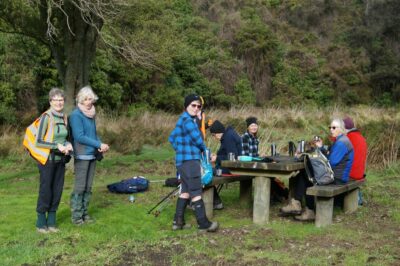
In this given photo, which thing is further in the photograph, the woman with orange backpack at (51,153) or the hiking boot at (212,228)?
the hiking boot at (212,228)

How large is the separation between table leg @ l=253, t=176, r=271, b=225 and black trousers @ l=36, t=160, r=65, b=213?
2526mm

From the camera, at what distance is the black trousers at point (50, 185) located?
568 centimetres

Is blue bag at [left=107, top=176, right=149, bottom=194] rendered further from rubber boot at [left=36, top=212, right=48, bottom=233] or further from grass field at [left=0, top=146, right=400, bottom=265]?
rubber boot at [left=36, top=212, right=48, bottom=233]

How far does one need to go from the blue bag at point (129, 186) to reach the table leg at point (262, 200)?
8.58 feet

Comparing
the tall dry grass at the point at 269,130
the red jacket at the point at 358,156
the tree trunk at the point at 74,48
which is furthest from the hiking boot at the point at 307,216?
the tree trunk at the point at 74,48

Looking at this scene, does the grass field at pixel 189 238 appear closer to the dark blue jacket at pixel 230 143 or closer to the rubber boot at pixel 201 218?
the rubber boot at pixel 201 218

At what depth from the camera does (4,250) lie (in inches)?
205

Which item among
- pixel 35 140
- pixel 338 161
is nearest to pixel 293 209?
pixel 338 161

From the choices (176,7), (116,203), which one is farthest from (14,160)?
(176,7)

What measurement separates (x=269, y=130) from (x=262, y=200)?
32.4 ft

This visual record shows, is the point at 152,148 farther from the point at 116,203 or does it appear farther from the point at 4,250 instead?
the point at 4,250

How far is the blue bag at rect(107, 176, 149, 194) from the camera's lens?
27.2ft

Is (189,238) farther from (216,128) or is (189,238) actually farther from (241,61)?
(241,61)

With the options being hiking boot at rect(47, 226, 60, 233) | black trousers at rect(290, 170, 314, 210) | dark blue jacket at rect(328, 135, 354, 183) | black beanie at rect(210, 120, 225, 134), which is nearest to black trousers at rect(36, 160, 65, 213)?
hiking boot at rect(47, 226, 60, 233)
